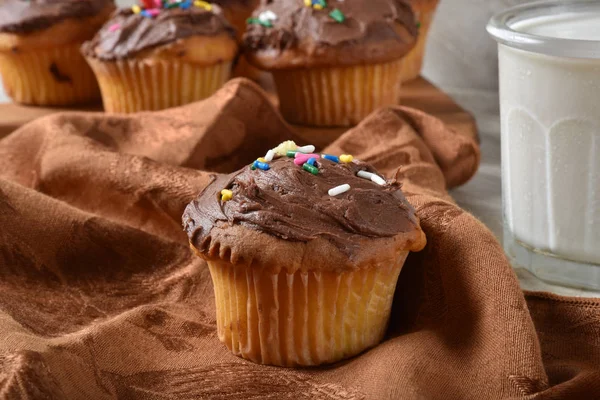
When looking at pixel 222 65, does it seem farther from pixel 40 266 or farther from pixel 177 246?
pixel 40 266

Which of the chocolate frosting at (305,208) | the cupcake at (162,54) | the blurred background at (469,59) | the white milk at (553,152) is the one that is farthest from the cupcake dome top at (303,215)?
the blurred background at (469,59)

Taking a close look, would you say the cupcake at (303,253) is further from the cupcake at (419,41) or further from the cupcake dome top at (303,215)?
the cupcake at (419,41)

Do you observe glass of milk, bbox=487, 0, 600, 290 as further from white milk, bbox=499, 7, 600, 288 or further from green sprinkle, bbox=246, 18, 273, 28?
green sprinkle, bbox=246, 18, 273, 28

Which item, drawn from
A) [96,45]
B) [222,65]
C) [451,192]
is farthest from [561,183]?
[96,45]

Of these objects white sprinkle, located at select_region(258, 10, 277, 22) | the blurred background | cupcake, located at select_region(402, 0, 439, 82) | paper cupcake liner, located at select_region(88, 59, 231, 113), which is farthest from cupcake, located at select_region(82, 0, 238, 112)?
the blurred background

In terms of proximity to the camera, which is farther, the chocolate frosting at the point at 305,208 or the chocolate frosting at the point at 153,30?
the chocolate frosting at the point at 153,30

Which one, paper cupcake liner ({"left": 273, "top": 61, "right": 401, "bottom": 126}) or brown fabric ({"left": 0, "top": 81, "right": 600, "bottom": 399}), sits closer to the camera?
brown fabric ({"left": 0, "top": 81, "right": 600, "bottom": 399})
